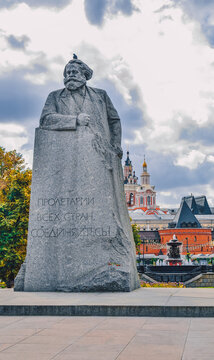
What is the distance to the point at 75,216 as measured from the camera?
7.93 m

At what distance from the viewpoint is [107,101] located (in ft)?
30.0

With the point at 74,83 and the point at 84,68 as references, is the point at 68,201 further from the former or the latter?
the point at 84,68

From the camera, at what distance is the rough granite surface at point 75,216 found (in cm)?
762

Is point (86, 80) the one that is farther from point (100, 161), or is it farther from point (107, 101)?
point (100, 161)

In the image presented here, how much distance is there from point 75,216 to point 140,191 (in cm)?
15468

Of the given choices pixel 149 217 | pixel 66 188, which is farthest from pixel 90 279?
pixel 149 217

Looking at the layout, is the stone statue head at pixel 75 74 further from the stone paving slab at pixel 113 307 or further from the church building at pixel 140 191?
the church building at pixel 140 191
